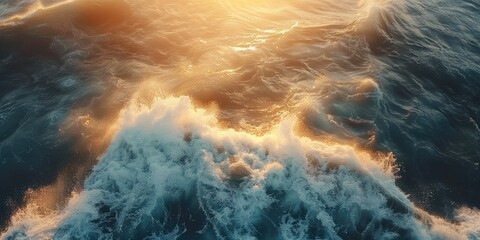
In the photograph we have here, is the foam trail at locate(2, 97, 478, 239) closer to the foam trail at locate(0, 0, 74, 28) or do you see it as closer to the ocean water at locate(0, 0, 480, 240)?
the ocean water at locate(0, 0, 480, 240)

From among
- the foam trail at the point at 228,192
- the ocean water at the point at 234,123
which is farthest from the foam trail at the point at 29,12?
the foam trail at the point at 228,192

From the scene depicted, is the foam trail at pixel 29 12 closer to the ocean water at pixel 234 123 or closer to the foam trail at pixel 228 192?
the ocean water at pixel 234 123

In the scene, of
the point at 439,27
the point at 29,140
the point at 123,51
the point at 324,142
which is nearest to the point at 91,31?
the point at 123,51

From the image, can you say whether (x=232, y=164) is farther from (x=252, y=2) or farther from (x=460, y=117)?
(x=252, y=2)

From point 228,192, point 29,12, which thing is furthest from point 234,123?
point 29,12

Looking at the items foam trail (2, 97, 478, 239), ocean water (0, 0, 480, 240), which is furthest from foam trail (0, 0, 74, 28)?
foam trail (2, 97, 478, 239)

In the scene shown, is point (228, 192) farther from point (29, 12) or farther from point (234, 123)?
point (29, 12)
